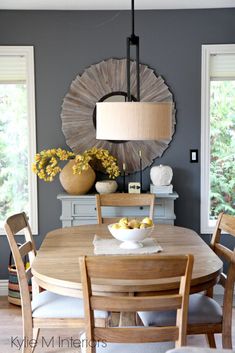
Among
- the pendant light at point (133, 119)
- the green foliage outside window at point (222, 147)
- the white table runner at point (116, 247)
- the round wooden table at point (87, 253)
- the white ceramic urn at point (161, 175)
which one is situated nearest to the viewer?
the round wooden table at point (87, 253)

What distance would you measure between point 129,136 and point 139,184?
154 centimetres

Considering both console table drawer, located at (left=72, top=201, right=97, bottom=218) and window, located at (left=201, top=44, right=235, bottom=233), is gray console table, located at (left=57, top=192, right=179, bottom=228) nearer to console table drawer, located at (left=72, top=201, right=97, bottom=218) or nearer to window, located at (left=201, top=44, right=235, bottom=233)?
console table drawer, located at (left=72, top=201, right=97, bottom=218)

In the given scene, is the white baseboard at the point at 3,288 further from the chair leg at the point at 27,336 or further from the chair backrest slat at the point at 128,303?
the chair backrest slat at the point at 128,303

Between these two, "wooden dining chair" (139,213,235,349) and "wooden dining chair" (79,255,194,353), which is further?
"wooden dining chair" (139,213,235,349)

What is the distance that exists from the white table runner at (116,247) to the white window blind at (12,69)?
1.91 metres

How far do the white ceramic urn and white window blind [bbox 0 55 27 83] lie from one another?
1.36 metres

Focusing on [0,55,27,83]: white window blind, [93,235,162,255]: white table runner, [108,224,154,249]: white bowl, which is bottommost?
[93,235,162,255]: white table runner

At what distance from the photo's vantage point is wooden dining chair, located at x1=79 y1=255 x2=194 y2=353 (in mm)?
1946

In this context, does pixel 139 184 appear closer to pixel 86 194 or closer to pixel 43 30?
pixel 86 194

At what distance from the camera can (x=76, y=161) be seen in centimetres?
392

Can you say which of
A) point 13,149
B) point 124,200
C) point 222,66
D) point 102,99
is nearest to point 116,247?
point 124,200

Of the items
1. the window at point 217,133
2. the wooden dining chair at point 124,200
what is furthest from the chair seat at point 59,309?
the window at point 217,133

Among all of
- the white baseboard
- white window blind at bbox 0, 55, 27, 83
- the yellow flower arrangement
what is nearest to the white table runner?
the yellow flower arrangement

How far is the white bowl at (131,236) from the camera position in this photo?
2.62m
